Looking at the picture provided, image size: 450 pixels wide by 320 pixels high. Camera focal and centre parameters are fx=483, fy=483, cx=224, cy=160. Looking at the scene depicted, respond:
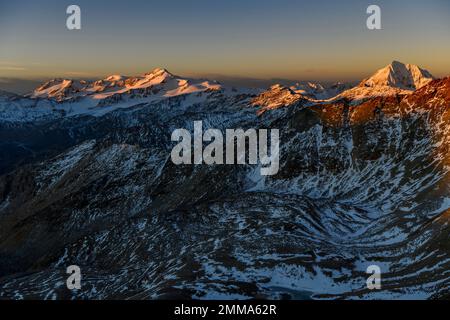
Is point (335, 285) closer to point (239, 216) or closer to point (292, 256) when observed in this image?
point (292, 256)

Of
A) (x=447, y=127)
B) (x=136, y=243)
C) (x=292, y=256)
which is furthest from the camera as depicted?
(x=447, y=127)

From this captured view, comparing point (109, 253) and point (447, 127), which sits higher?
point (447, 127)

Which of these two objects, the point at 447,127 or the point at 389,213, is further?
the point at 447,127

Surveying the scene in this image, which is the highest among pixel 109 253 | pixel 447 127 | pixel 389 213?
pixel 447 127

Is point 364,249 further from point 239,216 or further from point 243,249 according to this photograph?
point 239,216
